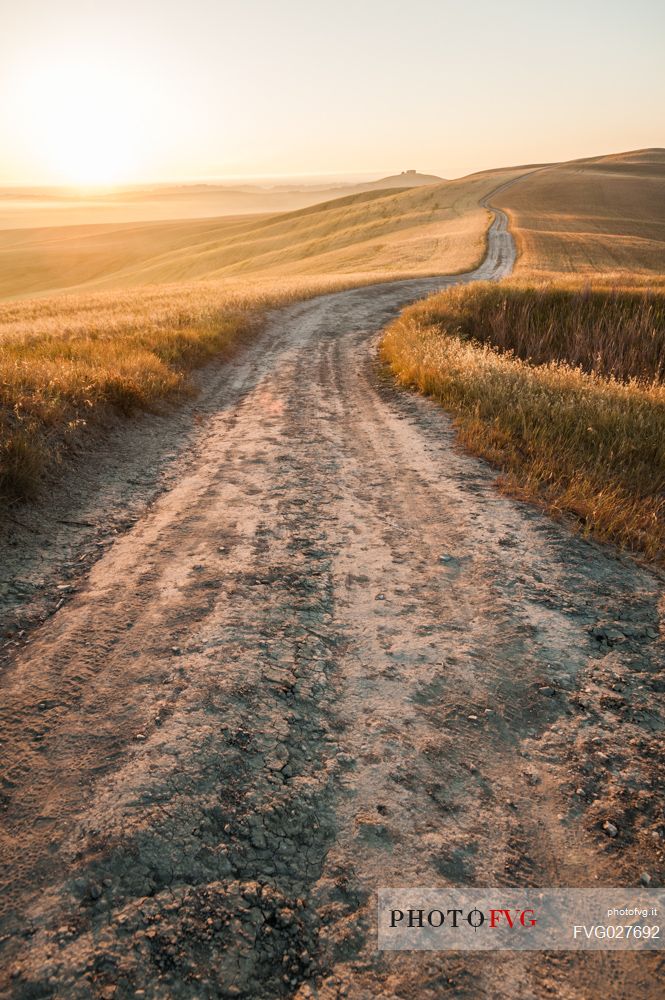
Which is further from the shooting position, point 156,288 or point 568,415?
point 156,288

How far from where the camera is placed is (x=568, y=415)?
751 centimetres

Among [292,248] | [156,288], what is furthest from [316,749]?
[292,248]

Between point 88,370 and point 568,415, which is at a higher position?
point 88,370

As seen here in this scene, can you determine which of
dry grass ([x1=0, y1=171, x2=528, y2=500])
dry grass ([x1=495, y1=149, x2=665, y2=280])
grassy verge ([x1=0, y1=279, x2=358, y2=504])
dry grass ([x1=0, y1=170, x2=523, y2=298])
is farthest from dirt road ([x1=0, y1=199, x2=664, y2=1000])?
dry grass ([x1=0, y1=170, x2=523, y2=298])

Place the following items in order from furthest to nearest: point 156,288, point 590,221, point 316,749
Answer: point 590,221, point 156,288, point 316,749

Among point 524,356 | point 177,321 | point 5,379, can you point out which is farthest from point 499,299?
point 5,379

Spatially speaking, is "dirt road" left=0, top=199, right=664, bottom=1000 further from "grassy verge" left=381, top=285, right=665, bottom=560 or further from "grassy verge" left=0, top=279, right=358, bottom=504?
"grassy verge" left=0, top=279, right=358, bottom=504

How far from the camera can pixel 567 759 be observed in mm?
2883

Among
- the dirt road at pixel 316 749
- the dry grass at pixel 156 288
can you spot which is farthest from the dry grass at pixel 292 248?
the dirt road at pixel 316 749

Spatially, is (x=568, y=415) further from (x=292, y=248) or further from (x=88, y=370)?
(x=292, y=248)

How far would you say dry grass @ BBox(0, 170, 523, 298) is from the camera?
42.7 metres

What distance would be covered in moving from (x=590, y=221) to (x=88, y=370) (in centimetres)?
5757

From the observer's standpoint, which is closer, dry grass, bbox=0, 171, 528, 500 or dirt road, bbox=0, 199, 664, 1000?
dirt road, bbox=0, 199, 664, 1000

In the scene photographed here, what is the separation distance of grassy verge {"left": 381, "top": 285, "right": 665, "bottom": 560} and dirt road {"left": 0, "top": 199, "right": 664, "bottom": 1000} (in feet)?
2.26
